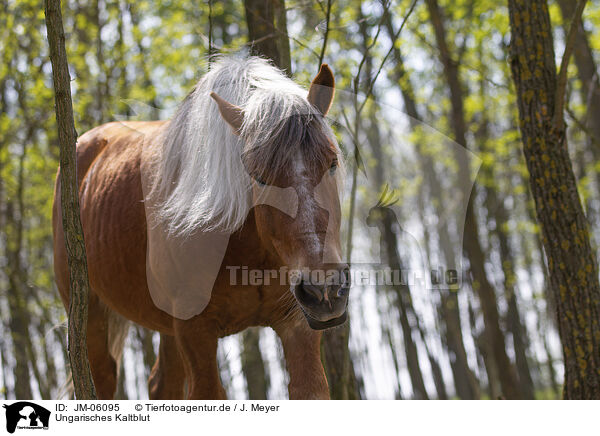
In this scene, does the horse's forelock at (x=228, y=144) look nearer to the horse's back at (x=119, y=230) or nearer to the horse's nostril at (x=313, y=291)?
the horse's back at (x=119, y=230)

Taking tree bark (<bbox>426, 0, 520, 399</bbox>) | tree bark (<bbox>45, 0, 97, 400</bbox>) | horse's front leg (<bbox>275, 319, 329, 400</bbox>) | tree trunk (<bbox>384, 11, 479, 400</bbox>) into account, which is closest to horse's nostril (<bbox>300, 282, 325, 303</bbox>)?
horse's front leg (<bbox>275, 319, 329, 400</bbox>)

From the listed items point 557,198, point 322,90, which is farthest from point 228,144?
point 557,198

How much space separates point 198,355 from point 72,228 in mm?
995

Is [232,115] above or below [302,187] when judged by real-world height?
above

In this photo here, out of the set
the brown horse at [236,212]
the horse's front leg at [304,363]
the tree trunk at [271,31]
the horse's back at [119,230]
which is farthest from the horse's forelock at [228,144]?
the tree trunk at [271,31]

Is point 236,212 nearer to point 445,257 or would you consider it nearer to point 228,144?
point 228,144

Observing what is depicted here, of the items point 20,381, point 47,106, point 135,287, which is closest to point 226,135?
point 135,287

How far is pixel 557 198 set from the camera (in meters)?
4.64

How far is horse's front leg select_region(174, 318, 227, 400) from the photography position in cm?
338

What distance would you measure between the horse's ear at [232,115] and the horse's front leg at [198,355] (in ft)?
3.51

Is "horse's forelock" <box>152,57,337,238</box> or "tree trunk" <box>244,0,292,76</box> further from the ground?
"tree trunk" <box>244,0,292,76</box>

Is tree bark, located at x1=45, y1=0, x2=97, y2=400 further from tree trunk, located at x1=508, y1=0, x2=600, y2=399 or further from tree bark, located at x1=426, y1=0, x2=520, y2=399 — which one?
tree bark, located at x1=426, y1=0, x2=520, y2=399

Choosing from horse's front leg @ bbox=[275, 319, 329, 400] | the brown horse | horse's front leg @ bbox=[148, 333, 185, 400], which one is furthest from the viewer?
horse's front leg @ bbox=[148, 333, 185, 400]
